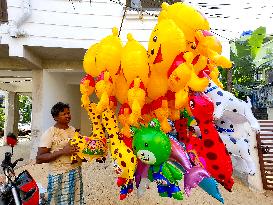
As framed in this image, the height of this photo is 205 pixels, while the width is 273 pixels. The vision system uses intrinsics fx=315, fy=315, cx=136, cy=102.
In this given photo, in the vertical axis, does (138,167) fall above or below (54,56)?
below

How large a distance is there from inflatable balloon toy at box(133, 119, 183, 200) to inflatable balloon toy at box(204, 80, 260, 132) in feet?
1.61

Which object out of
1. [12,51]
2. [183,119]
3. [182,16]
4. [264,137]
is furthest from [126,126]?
[12,51]

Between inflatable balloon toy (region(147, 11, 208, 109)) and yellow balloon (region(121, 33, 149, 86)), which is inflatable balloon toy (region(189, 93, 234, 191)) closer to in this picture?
inflatable balloon toy (region(147, 11, 208, 109))

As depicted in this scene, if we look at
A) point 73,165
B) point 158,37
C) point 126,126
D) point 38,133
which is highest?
point 158,37

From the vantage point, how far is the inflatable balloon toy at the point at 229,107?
2537 mm

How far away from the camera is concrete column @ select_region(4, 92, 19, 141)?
14811mm

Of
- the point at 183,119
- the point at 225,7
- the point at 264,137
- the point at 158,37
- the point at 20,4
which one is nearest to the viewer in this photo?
the point at 158,37

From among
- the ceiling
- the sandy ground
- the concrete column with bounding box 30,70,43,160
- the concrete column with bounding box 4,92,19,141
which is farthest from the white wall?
the concrete column with bounding box 4,92,19,141

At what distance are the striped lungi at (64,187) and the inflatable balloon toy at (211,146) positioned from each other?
1.33m

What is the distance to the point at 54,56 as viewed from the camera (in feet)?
28.5

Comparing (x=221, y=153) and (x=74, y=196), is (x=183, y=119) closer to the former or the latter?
(x=221, y=153)

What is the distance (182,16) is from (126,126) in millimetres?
1071

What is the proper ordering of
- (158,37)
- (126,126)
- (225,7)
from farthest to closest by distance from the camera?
1. (225,7)
2. (126,126)
3. (158,37)

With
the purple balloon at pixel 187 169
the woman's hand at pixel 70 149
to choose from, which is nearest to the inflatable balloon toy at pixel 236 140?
the purple balloon at pixel 187 169
